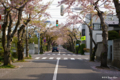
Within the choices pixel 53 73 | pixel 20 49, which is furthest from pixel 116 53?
pixel 20 49

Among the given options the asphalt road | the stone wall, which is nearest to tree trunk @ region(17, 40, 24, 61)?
the asphalt road

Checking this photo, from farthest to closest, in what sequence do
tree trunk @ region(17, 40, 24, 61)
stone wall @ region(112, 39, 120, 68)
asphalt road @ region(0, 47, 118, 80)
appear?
tree trunk @ region(17, 40, 24, 61) < stone wall @ region(112, 39, 120, 68) < asphalt road @ region(0, 47, 118, 80)

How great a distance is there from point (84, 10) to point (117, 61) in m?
9.24

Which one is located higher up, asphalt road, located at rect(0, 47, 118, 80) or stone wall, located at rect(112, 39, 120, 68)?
stone wall, located at rect(112, 39, 120, 68)

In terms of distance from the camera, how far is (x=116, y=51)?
16578 mm

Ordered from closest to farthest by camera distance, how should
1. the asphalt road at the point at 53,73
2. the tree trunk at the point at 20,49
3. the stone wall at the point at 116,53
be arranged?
the asphalt road at the point at 53,73, the stone wall at the point at 116,53, the tree trunk at the point at 20,49

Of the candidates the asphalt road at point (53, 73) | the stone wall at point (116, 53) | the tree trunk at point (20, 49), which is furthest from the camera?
the tree trunk at point (20, 49)

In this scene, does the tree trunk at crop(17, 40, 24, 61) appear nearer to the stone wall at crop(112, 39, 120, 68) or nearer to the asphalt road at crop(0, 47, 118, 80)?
the asphalt road at crop(0, 47, 118, 80)

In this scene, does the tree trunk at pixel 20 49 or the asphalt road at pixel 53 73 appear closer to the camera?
the asphalt road at pixel 53 73

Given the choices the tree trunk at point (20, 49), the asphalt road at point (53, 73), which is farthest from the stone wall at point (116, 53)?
the tree trunk at point (20, 49)

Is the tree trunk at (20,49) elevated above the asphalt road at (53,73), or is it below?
above

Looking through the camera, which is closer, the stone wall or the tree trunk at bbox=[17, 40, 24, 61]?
the stone wall

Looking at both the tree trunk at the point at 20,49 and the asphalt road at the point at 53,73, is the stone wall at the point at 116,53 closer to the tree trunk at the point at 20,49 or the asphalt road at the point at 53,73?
the asphalt road at the point at 53,73

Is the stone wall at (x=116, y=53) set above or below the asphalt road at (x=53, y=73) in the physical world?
above
